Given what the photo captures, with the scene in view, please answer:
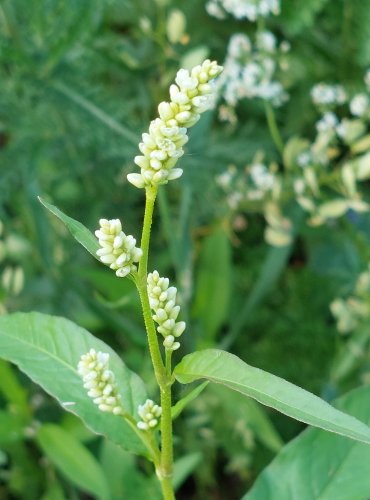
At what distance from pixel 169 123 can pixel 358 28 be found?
1126mm

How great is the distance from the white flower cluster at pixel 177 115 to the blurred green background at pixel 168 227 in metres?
0.81

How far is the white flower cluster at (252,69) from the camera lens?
1.50 metres

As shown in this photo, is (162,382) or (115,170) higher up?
(115,170)

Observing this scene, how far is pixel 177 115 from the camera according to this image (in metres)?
0.60

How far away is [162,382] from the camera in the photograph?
2.41ft

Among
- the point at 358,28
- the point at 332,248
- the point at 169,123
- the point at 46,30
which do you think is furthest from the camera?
the point at 332,248

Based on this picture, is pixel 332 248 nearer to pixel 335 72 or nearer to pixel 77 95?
pixel 335 72

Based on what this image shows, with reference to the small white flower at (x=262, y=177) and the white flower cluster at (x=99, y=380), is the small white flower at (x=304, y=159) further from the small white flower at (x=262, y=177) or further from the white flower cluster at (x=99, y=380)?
the white flower cluster at (x=99, y=380)

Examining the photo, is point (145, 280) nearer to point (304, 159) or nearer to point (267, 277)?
point (304, 159)

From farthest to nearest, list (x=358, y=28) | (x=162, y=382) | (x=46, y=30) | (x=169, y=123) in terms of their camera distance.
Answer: (x=358, y=28)
(x=46, y=30)
(x=162, y=382)
(x=169, y=123)

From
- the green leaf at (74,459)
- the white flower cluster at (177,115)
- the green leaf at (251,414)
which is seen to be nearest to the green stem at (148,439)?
the white flower cluster at (177,115)

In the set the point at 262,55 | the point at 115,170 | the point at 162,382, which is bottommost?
the point at 162,382

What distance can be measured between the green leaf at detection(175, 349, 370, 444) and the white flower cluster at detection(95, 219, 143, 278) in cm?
12

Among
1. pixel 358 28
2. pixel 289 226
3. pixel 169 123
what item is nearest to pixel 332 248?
pixel 289 226
